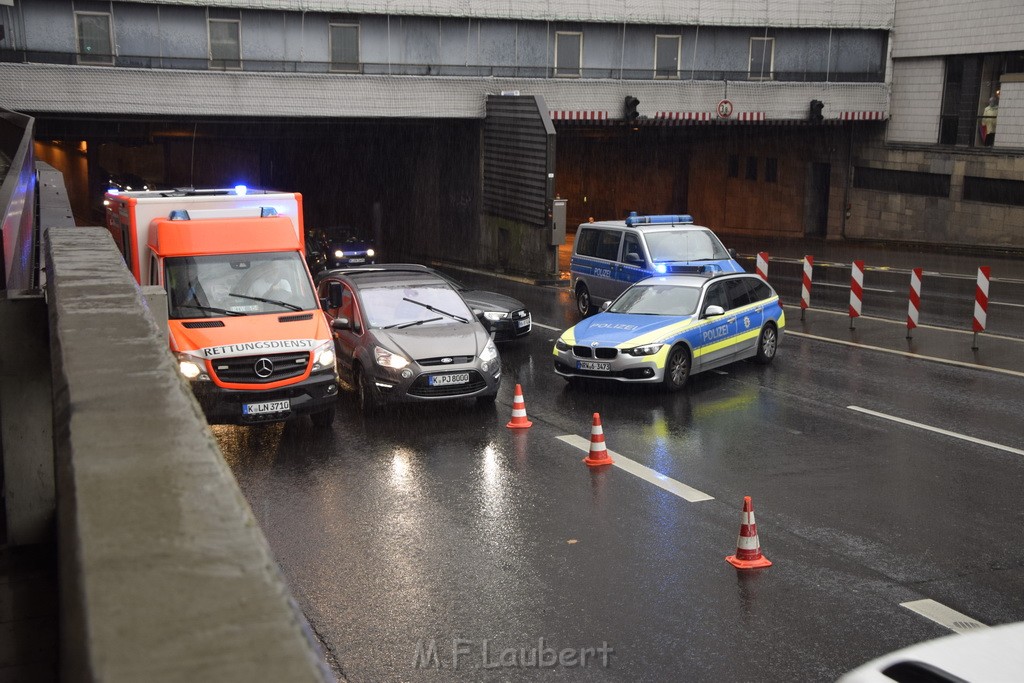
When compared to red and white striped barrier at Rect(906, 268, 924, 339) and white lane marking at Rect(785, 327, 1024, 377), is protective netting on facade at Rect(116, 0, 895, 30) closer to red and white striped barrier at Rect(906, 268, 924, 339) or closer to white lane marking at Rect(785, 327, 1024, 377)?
white lane marking at Rect(785, 327, 1024, 377)

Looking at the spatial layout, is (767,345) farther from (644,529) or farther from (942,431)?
(644,529)

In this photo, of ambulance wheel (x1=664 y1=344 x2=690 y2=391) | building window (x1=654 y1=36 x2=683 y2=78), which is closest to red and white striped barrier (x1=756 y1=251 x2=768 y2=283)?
ambulance wheel (x1=664 y1=344 x2=690 y2=391)

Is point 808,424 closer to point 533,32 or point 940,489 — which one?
point 940,489

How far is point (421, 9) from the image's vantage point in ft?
101

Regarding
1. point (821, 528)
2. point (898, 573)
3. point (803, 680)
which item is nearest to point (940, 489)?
point (821, 528)

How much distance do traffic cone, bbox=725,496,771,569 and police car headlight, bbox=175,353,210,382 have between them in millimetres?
6137

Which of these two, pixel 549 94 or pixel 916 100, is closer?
pixel 549 94

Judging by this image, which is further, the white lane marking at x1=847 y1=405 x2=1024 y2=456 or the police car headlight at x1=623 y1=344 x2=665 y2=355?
the police car headlight at x1=623 y1=344 x2=665 y2=355

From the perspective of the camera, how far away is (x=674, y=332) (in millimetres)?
14508

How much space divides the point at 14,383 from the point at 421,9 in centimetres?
2641

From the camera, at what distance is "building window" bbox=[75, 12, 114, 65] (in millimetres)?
27734

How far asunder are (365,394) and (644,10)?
76.6ft

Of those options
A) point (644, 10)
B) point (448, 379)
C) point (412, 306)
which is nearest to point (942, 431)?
point (448, 379)

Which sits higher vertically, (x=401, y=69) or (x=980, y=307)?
(x=401, y=69)
